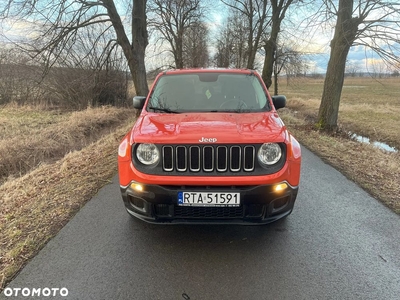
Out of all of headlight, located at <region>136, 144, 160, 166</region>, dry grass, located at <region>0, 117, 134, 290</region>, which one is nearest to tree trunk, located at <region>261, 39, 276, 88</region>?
dry grass, located at <region>0, 117, 134, 290</region>

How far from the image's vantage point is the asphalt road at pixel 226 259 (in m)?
2.53

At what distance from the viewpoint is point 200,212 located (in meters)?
2.96

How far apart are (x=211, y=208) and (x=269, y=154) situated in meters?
0.82

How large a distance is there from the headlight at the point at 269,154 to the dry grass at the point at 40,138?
643 centimetres

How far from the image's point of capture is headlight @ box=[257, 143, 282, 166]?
2961mm

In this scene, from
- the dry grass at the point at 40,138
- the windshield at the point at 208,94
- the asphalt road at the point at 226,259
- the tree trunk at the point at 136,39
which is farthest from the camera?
the tree trunk at the point at 136,39

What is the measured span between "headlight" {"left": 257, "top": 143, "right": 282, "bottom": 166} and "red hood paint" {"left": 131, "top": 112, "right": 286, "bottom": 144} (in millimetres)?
75

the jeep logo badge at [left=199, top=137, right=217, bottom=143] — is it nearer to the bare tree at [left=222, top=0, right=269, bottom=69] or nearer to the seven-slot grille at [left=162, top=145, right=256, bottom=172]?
the seven-slot grille at [left=162, top=145, right=256, bottom=172]

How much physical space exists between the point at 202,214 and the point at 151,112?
1657 millimetres

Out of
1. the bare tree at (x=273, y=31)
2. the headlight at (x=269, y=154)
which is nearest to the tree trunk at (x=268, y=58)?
the bare tree at (x=273, y=31)

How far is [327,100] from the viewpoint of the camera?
9.73m

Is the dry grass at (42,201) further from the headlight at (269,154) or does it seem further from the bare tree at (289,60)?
the bare tree at (289,60)

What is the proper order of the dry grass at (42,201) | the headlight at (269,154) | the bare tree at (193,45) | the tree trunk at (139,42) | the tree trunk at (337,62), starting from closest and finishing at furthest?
the headlight at (269,154)
the dry grass at (42,201)
the tree trunk at (337,62)
the tree trunk at (139,42)
the bare tree at (193,45)

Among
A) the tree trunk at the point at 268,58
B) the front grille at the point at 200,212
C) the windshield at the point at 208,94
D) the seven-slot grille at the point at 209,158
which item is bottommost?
the front grille at the point at 200,212
